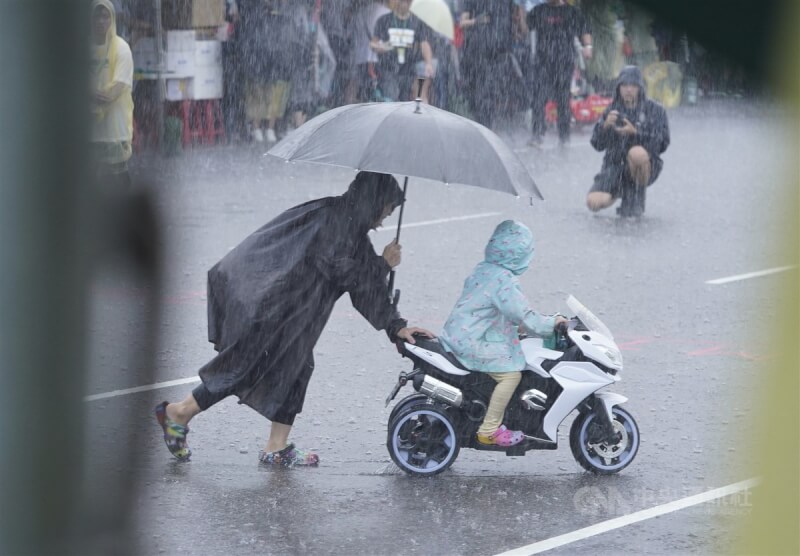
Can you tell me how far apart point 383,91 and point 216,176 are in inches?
126

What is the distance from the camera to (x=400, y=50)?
15367 mm

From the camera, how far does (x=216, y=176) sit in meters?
13.3

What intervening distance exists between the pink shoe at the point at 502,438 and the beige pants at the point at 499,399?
0.02 metres

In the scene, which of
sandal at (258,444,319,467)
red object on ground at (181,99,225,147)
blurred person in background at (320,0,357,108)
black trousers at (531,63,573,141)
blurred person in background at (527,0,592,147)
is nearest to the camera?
sandal at (258,444,319,467)

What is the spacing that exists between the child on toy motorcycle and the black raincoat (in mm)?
289

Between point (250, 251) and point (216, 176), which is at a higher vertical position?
point (250, 251)

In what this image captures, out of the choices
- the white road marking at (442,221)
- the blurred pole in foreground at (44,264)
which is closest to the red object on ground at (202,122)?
the white road marking at (442,221)

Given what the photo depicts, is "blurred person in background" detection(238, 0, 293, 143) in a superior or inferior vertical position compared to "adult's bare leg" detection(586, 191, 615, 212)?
superior

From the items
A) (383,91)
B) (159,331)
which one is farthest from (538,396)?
(383,91)

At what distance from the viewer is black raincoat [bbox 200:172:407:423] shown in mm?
4742

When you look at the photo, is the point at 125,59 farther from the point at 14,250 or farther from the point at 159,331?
the point at 14,250

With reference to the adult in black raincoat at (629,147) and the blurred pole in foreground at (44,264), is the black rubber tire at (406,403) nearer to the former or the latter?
the blurred pole in foreground at (44,264)

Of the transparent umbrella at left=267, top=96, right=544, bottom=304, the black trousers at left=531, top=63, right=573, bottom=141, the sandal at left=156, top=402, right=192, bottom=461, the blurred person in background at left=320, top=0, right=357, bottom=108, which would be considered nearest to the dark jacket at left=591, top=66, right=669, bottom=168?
the black trousers at left=531, top=63, right=573, bottom=141

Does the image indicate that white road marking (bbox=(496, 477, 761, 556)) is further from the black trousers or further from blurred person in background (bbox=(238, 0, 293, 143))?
the black trousers
